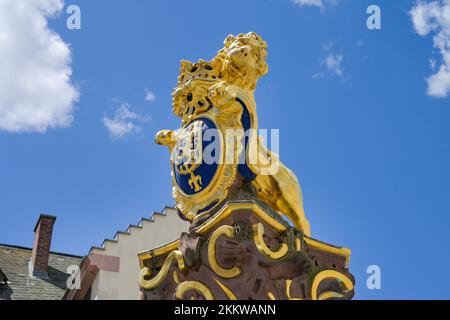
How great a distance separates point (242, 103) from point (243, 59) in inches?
22.6

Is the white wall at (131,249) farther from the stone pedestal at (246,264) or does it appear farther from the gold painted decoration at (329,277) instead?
the gold painted decoration at (329,277)

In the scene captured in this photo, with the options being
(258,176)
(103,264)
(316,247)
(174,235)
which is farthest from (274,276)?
(174,235)

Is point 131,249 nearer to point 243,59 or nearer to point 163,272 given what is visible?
point 243,59

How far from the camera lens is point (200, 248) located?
894cm

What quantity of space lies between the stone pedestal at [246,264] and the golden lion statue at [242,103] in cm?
74

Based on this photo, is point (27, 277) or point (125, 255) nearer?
point (125, 255)

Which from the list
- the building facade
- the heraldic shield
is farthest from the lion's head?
the building facade

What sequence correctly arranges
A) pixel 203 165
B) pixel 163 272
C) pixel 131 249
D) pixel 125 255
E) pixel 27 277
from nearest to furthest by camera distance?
pixel 163 272 < pixel 203 165 < pixel 125 255 < pixel 131 249 < pixel 27 277

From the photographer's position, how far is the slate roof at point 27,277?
20.0 m

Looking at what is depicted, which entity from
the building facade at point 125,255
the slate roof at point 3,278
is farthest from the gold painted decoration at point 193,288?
the slate roof at point 3,278

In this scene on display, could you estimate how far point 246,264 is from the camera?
344 inches

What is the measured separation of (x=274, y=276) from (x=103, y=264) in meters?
9.41

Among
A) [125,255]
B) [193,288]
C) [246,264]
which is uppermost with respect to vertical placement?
[125,255]

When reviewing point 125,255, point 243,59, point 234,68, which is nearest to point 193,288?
point 234,68
